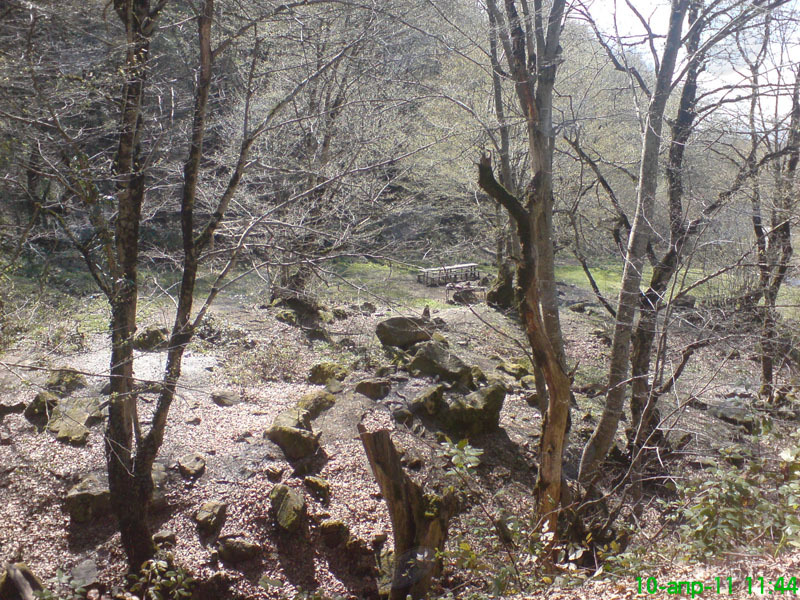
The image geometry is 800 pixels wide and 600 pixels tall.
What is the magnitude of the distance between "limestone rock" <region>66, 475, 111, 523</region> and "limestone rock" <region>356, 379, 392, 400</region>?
128 inches

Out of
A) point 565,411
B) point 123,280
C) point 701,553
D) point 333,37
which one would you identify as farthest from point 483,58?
point 701,553

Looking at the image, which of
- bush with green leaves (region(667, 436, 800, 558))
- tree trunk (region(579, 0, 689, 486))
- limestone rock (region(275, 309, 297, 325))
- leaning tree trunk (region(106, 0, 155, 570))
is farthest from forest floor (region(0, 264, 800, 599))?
limestone rock (region(275, 309, 297, 325))

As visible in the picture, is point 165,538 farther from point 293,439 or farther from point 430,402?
point 430,402

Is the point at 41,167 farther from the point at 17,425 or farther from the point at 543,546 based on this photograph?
the point at 543,546

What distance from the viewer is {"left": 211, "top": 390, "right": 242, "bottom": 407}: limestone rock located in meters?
6.95

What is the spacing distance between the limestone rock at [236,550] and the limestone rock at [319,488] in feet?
2.51

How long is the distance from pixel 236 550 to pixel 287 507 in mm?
499

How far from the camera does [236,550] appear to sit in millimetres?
4652

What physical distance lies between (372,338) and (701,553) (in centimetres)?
717

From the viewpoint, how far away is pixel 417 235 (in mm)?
17016

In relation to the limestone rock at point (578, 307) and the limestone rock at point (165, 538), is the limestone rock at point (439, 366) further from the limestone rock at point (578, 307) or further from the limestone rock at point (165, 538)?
the limestone rock at point (578, 307)

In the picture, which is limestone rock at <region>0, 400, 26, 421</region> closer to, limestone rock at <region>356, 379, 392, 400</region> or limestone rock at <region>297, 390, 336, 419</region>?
limestone rock at <region>297, 390, 336, 419</region>

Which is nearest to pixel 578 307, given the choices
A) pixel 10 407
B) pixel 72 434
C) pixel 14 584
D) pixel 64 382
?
pixel 64 382

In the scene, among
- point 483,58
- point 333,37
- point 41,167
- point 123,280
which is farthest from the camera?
point 483,58
